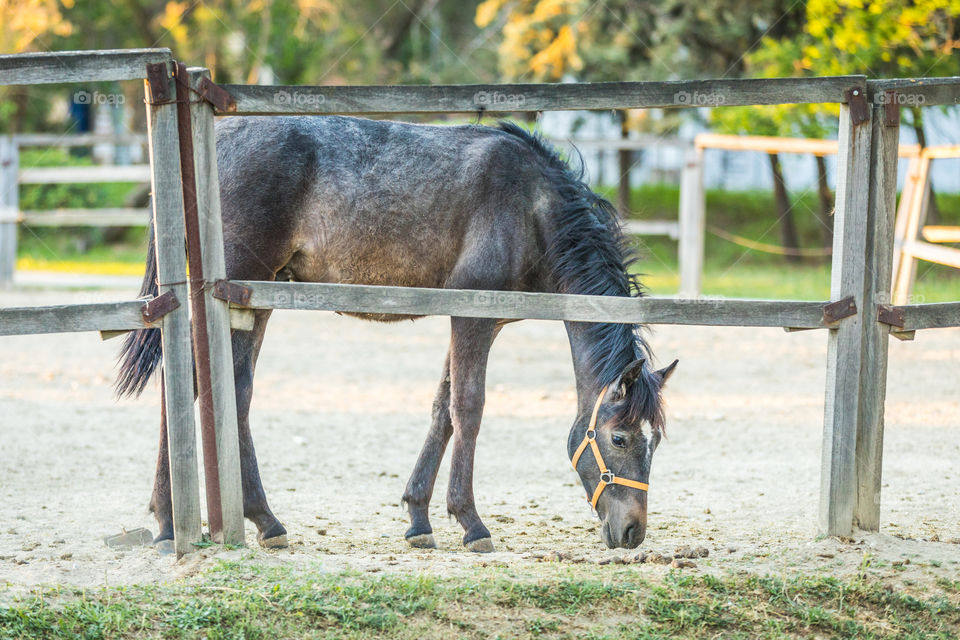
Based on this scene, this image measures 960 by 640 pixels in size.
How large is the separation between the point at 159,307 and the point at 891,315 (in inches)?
116

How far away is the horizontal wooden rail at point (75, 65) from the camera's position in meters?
3.50

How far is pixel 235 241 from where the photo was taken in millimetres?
4336

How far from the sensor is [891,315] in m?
3.99

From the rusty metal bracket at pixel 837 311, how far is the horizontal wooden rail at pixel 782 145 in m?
6.78

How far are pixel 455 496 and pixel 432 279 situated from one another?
103 cm

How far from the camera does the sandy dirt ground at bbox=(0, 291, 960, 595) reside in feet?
13.3

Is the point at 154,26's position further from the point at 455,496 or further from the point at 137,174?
the point at 455,496

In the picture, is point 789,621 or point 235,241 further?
point 235,241

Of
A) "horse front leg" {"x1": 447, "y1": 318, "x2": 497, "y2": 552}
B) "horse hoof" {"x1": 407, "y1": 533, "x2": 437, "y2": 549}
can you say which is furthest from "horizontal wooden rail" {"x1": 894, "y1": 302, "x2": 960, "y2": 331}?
"horse hoof" {"x1": 407, "y1": 533, "x2": 437, "y2": 549}

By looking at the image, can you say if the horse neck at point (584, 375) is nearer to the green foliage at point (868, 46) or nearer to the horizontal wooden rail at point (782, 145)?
the horizontal wooden rail at point (782, 145)

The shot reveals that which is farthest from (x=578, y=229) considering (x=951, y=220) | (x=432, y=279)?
(x=951, y=220)

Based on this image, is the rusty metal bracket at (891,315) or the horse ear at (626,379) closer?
the rusty metal bracket at (891,315)

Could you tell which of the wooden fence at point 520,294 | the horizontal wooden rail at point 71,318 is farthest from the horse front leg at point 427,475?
the horizontal wooden rail at point 71,318

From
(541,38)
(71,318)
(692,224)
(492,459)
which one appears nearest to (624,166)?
(541,38)
